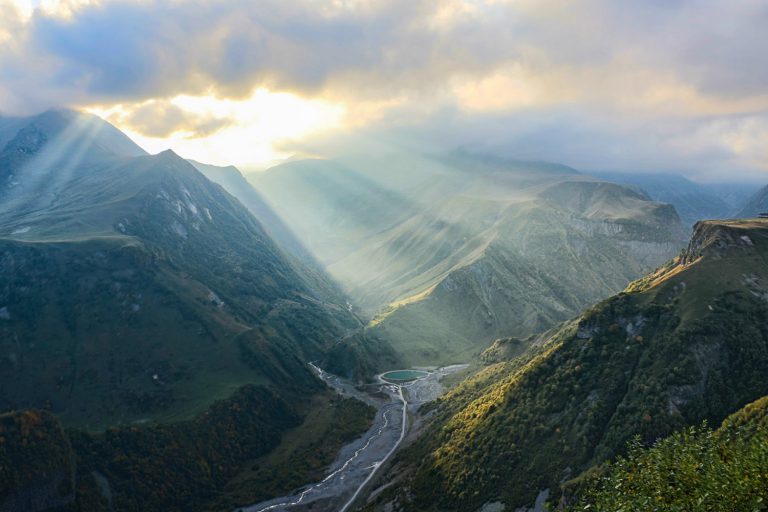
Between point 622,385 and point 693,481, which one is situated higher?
point 693,481

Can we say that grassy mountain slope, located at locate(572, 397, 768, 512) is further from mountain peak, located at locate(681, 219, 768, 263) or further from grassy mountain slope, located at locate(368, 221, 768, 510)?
mountain peak, located at locate(681, 219, 768, 263)

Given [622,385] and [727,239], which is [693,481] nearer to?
[622,385]

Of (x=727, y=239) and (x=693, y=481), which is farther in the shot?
(x=727, y=239)

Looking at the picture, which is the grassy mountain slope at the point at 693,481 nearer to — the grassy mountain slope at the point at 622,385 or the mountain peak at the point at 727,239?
the grassy mountain slope at the point at 622,385

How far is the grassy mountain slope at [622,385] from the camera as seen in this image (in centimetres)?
12344

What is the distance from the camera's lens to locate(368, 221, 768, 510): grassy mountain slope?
123 m

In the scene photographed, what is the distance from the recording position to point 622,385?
136375mm

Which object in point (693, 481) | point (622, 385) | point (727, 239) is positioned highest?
point (693, 481)

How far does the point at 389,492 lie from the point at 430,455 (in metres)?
18.3

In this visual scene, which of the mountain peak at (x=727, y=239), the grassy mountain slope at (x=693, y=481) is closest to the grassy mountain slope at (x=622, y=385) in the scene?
the mountain peak at (x=727, y=239)

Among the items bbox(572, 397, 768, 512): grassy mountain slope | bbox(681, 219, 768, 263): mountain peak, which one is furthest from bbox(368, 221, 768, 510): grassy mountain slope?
bbox(572, 397, 768, 512): grassy mountain slope

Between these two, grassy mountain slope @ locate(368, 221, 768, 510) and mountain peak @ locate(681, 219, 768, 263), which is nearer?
grassy mountain slope @ locate(368, 221, 768, 510)

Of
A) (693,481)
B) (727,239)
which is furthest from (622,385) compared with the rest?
(693,481)

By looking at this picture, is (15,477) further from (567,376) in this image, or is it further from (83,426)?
(567,376)
